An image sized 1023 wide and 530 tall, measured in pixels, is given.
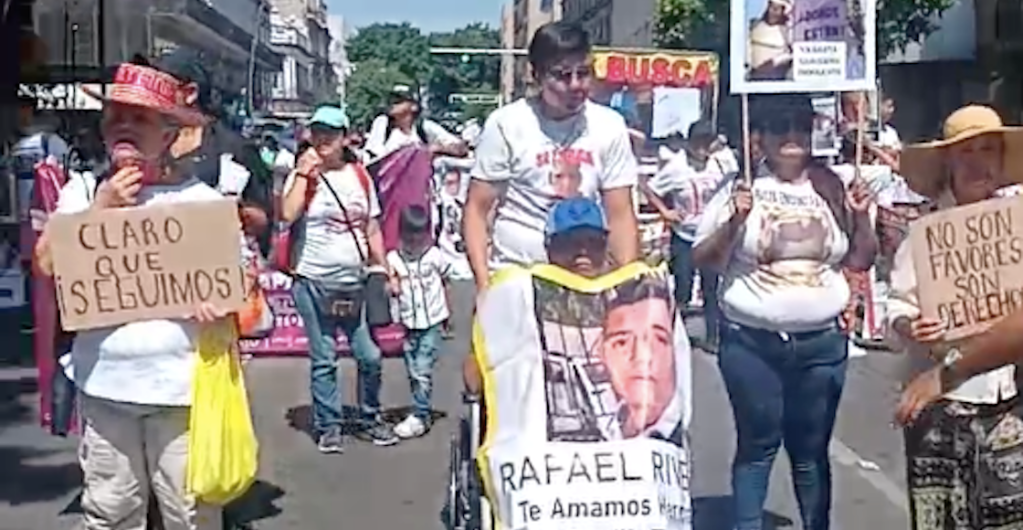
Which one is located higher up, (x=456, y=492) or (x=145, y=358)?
(x=145, y=358)

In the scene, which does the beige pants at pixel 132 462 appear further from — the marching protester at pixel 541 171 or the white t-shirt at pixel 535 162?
the white t-shirt at pixel 535 162

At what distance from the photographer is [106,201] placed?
5551 mm

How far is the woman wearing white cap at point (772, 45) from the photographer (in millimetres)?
8164

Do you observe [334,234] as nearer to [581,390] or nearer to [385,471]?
[385,471]

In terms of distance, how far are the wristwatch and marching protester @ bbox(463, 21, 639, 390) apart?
1463 millimetres

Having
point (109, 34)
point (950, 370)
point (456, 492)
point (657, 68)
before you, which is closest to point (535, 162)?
point (456, 492)

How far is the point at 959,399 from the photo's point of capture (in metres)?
5.45

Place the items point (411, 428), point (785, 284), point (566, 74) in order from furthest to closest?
point (411, 428) < point (785, 284) < point (566, 74)

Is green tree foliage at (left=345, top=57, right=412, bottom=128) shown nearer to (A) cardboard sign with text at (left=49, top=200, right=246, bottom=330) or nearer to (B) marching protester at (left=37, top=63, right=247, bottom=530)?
(B) marching protester at (left=37, top=63, right=247, bottom=530)

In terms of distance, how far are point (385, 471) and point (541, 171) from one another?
3605mm

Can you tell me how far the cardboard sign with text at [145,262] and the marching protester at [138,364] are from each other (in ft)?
0.18

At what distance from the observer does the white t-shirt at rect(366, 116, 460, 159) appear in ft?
41.5

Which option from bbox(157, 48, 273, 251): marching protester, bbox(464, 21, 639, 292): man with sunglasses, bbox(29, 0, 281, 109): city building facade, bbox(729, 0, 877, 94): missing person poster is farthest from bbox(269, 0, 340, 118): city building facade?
bbox(464, 21, 639, 292): man with sunglasses

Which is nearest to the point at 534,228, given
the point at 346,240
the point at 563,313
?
the point at 563,313
